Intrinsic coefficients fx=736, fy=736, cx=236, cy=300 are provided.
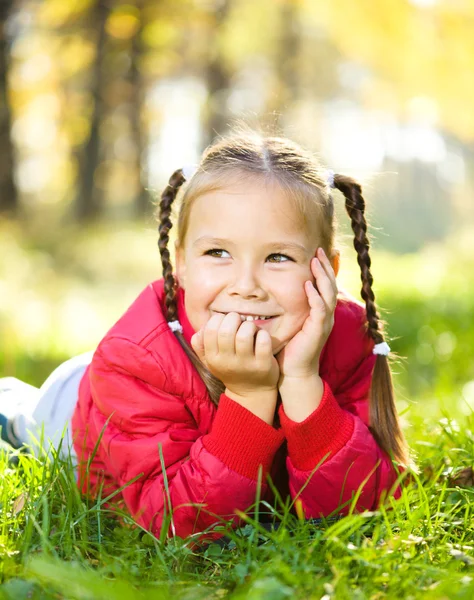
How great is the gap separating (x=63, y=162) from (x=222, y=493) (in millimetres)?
22046

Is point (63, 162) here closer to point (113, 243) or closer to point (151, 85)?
point (151, 85)

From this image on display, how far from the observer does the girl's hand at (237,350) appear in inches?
85.7

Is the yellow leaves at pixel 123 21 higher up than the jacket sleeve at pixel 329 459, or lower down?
higher up

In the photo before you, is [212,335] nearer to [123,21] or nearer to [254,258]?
[254,258]

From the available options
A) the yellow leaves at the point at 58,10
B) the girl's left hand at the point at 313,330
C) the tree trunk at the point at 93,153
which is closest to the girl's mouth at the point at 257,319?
the girl's left hand at the point at 313,330

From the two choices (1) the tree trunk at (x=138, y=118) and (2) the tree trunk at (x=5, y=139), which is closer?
(2) the tree trunk at (x=5, y=139)

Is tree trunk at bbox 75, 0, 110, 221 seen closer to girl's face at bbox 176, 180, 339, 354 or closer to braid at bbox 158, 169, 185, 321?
braid at bbox 158, 169, 185, 321

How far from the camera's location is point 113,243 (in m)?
12.1

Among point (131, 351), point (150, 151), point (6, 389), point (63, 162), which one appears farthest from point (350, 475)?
point (63, 162)

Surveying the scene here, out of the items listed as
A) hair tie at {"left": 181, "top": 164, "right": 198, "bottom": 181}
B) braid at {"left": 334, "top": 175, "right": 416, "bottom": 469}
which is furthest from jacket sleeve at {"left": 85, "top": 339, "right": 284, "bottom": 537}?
hair tie at {"left": 181, "top": 164, "right": 198, "bottom": 181}

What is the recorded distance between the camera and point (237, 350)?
85.7 inches

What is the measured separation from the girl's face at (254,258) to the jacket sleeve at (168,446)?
261 millimetres

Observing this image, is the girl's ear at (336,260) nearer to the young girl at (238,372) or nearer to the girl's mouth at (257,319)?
the young girl at (238,372)

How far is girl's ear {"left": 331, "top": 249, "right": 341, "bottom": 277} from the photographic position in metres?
2.52
